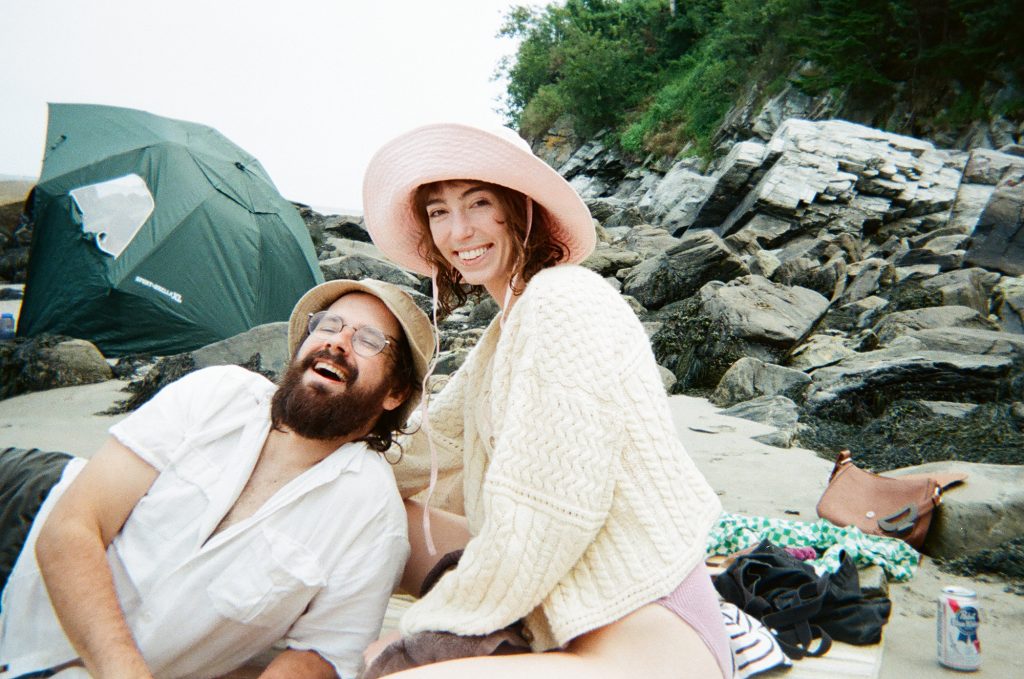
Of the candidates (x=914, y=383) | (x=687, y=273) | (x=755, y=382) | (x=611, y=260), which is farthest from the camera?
(x=611, y=260)

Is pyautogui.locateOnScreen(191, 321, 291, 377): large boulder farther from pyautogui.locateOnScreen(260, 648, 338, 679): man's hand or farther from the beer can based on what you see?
the beer can

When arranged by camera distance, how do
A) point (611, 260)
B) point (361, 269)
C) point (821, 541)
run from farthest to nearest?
point (611, 260) → point (361, 269) → point (821, 541)

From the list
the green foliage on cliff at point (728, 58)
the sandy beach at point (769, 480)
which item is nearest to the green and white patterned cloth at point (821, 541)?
the sandy beach at point (769, 480)

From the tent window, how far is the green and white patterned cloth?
289 inches

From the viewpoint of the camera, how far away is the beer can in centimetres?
241

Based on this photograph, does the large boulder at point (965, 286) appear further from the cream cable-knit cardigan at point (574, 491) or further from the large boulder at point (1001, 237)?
the cream cable-knit cardigan at point (574, 491)

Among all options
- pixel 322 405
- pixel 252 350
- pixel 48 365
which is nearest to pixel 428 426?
pixel 322 405

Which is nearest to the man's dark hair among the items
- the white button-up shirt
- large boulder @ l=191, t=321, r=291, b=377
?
the white button-up shirt

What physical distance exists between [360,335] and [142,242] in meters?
7.08

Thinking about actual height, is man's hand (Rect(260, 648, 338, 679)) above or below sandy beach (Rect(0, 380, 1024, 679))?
above

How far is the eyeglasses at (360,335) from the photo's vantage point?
7.67 feet

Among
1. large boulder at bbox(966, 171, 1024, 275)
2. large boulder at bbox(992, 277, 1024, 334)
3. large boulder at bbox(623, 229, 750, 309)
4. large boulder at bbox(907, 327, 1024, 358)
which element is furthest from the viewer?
large boulder at bbox(966, 171, 1024, 275)

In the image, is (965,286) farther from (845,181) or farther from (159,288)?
(159,288)

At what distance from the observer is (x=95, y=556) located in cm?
191
